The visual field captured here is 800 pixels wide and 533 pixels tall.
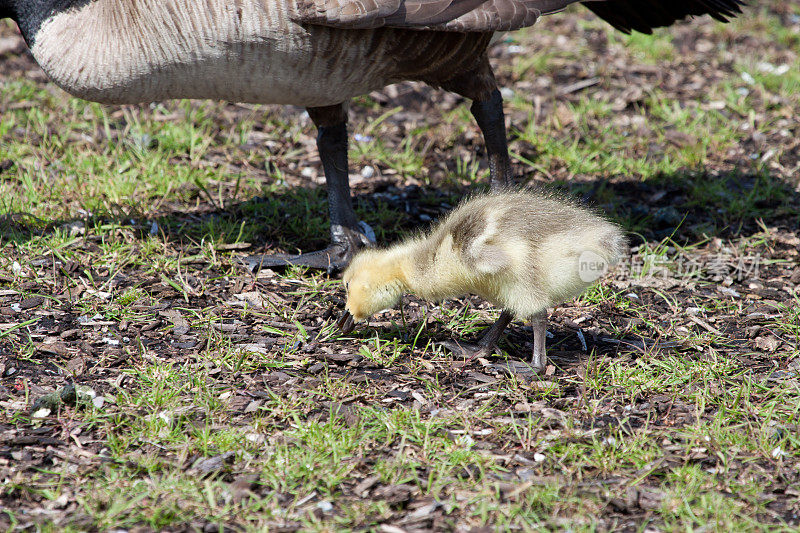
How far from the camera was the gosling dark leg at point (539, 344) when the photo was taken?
3949 millimetres

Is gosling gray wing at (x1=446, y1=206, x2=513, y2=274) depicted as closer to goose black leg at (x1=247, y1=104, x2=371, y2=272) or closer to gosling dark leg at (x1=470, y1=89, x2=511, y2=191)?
gosling dark leg at (x1=470, y1=89, x2=511, y2=191)

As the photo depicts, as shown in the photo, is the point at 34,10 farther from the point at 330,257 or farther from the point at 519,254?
the point at 519,254

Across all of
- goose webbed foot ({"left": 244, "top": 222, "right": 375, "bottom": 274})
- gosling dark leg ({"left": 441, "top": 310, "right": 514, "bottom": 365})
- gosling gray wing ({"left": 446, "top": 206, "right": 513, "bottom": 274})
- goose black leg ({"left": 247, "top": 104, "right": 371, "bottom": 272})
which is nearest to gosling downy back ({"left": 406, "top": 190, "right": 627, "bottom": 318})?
gosling gray wing ({"left": 446, "top": 206, "right": 513, "bottom": 274})

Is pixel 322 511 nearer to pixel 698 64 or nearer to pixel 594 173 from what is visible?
pixel 594 173

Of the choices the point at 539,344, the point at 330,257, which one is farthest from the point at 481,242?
the point at 330,257

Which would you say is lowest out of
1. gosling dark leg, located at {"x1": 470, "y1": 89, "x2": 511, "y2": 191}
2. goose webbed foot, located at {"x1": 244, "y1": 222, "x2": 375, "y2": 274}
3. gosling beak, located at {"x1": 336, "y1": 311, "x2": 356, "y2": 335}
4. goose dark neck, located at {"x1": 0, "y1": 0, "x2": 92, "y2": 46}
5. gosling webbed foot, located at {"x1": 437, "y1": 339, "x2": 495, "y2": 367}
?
gosling webbed foot, located at {"x1": 437, "y1": 339, "x2": 495, "y2": 367}

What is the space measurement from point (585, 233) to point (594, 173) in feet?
9.10

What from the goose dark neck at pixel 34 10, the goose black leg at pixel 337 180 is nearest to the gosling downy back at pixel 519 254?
the goose black leg at pixel 337 180

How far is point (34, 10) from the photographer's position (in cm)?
443

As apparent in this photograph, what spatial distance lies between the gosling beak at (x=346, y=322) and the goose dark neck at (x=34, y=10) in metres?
2.20

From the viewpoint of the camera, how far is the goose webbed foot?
5031mm

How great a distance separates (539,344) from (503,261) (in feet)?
1.86

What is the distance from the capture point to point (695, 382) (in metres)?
3.92

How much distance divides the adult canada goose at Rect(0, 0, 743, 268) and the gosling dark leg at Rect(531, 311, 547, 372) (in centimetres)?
165
